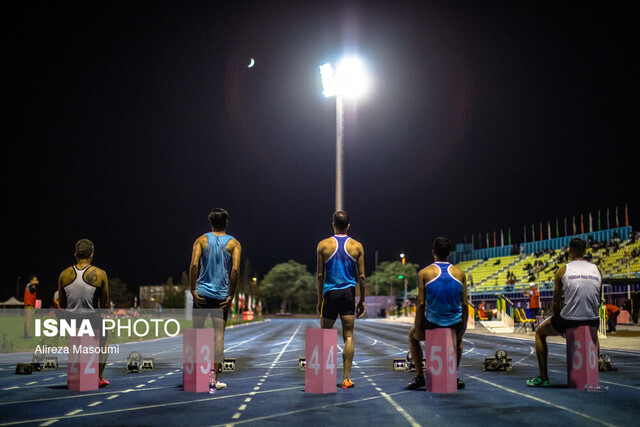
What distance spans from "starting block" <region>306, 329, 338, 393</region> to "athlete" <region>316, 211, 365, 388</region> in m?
0.34

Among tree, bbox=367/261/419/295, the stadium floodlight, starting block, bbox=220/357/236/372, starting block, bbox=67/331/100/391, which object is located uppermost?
the stadium floodlight

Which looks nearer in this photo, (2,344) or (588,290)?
(588,290)

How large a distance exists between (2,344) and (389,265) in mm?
153838

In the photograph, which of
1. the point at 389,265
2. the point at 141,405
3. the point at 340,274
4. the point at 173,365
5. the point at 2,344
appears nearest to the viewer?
the point at 141,405

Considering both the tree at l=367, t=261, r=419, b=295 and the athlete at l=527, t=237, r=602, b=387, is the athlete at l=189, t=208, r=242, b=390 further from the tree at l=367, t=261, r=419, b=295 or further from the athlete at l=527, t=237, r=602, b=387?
the tree at l=367, t=261, r=419, b=295

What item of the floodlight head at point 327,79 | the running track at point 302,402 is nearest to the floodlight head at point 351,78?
the floodlight head at point 327,79

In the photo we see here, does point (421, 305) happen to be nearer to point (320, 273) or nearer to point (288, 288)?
point (320, 273)

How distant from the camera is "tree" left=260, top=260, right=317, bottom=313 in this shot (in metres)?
148

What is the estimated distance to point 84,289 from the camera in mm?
8891

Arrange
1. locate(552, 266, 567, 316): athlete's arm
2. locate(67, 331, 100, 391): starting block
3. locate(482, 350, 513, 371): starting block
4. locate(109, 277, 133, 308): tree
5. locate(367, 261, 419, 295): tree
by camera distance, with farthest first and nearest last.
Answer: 1. locate(367, 261, 419, 295): tree
2. locate(109, 277, 133, 308): tree
3. locate(482, 350, 513, 371): starting block
4. locate(552, 266, 567, 316): athlete's arm
5. locate(67, 331, 100, 391): starting block

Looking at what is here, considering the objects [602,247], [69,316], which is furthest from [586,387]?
[602,247]

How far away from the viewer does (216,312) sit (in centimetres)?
876

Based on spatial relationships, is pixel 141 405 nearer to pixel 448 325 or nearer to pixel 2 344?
pixel 448 325

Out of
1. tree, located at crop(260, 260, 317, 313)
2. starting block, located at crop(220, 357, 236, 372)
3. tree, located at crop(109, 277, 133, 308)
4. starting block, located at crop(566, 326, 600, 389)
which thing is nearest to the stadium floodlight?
starting block, located at crop(220, 357, 236, 372)
